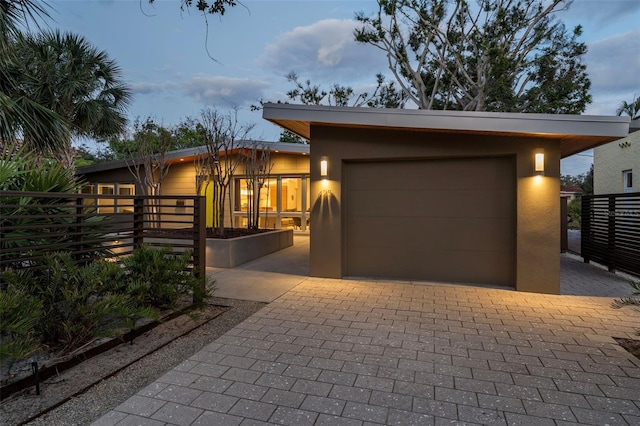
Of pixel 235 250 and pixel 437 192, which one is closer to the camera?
pixel 437 192

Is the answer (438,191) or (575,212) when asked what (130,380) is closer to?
(438,191)

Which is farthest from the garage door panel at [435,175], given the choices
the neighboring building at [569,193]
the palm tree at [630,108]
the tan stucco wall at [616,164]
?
the palm tree at [630,108]

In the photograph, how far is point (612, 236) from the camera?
21.5 ft

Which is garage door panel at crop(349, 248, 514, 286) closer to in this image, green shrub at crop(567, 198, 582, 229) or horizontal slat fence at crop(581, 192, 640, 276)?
horizontal slat fence at crop(581, 192, 640, 276)

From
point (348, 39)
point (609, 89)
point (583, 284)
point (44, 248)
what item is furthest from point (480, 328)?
point (609, 89)

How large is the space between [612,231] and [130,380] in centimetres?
818

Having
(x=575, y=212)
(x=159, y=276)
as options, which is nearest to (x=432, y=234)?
(x=159, y=276)

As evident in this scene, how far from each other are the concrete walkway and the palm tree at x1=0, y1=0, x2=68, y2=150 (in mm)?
4383

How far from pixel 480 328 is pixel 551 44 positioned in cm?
1421

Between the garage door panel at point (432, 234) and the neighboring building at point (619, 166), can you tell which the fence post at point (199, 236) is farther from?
the neighboring building at point (619, 166)

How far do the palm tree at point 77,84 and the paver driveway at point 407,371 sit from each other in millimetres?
8493

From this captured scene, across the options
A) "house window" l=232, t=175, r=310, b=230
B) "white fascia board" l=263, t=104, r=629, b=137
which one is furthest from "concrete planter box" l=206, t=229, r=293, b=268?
"house window" l=232, t=175, r=310, b=230

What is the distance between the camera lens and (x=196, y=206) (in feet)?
14.1

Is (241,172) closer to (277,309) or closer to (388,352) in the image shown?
(277,309)
